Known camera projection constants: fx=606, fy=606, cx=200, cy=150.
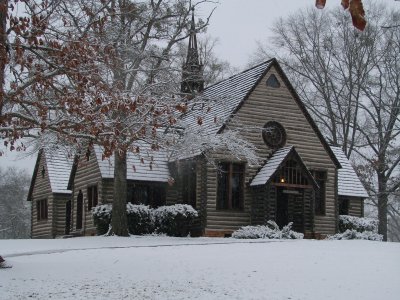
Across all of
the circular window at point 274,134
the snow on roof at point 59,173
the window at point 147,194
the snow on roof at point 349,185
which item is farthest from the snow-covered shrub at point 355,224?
the snow on roof at point 59,173

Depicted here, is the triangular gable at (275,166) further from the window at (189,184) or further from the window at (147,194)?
the window at (147,194)

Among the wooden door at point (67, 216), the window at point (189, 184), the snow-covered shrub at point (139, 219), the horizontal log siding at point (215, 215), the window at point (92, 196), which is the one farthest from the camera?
the wooden door at point (67, 216)

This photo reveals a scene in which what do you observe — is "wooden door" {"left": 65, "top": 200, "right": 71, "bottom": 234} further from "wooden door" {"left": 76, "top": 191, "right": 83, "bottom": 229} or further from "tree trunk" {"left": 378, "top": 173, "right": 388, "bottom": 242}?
"tree trunk" {"left": 378, "top": 173, "right": 388, "bottom": 242}

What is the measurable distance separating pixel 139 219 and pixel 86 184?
599cm

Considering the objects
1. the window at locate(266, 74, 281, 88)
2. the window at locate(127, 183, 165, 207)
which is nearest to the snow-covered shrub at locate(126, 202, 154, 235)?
the window at locate(127, 183, 165, 207)

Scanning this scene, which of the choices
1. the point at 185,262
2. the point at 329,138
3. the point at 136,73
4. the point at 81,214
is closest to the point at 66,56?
the point at 185,262

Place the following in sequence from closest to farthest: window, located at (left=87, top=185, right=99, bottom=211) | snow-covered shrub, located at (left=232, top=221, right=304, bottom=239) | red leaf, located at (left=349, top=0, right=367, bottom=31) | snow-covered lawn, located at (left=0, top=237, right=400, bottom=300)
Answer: red leaf, located at (left=349, top=0, right=367, bottom=31) < snow-covered lawn, located at (left=0, top=237, right=400, bottom=300) < snow-covered shrub, located at (left=232, top=221, right=304, bottom=239) < window, located at (left=87, top=185, right=99, bottom=211)

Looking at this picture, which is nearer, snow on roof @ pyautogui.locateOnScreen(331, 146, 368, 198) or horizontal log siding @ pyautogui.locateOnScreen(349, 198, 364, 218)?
snow on roof @ pyautogui.locateOnScreen(331, 146, 368, 198)

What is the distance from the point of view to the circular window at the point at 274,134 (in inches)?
1147

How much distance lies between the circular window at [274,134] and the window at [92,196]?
8.96 m

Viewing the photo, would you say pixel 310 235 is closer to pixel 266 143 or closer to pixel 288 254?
pixel 266 143

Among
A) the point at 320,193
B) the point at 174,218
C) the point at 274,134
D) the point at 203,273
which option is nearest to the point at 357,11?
the point at 203,273

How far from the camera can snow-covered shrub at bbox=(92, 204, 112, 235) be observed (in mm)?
27000

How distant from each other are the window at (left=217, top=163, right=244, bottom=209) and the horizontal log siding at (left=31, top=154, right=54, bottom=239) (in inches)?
565
